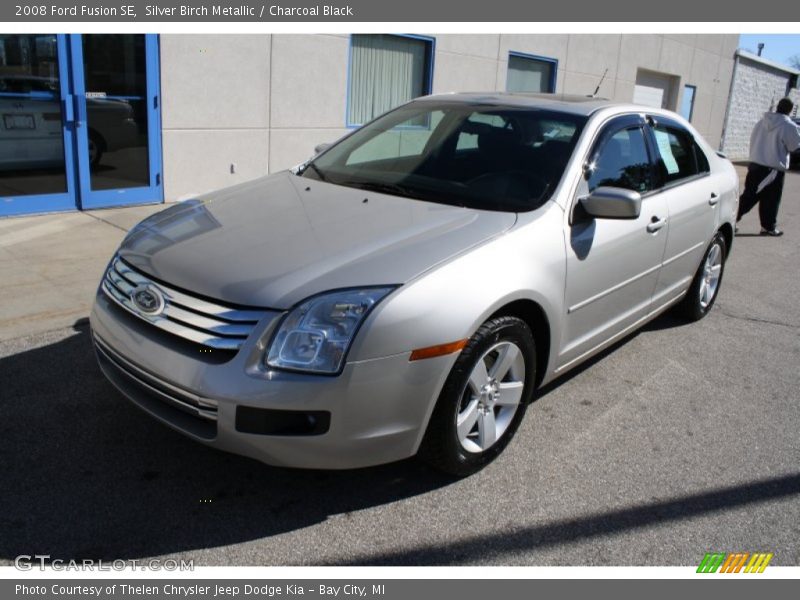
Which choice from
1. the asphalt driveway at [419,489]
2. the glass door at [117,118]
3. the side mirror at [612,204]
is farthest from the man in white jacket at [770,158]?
the glass door at [117,118]

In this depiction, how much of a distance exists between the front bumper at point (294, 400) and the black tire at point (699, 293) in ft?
11.2

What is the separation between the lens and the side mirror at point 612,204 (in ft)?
11.7

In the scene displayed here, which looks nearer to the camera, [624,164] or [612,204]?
[612,204]

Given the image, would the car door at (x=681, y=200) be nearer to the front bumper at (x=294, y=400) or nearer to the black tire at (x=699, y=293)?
the black tire at (x=699, y=293)

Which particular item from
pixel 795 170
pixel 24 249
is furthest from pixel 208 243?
pixel 795 170

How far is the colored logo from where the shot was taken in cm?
289

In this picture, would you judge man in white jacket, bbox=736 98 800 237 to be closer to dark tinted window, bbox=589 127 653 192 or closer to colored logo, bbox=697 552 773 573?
dark tinted window, bbox=589 127 653 192

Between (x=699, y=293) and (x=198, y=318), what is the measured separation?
420cm

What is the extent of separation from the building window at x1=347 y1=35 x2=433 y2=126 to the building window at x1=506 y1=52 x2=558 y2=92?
82.2 inches

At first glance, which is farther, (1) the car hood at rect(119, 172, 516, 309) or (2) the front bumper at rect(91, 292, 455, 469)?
(1) the car hood at rect(119, 172, 516, 309)

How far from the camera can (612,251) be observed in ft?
13.0

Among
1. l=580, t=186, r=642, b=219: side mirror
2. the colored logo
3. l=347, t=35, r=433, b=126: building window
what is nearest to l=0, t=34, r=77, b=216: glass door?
l=347, t=35, r=433, b=126: building window

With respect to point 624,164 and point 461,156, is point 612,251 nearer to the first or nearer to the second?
point 624,164

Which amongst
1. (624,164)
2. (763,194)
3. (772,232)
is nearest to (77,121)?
(624,164)
